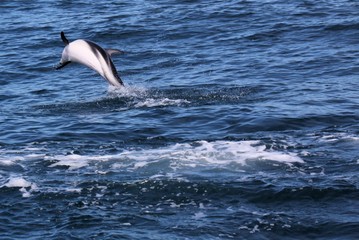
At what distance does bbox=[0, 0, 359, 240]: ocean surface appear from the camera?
1543 centimetres

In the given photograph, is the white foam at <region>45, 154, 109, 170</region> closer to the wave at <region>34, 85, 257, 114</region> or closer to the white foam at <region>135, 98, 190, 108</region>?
the wave at <region>34, 85, 257, 114</region>

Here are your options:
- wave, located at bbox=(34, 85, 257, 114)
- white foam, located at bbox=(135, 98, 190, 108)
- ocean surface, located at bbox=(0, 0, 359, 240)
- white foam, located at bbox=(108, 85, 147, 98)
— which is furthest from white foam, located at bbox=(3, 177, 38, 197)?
white foam, located at bbox=(108, 85, 147, 98)

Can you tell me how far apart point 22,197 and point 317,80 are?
10842mm

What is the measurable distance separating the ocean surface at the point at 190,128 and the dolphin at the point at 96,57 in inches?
47.8

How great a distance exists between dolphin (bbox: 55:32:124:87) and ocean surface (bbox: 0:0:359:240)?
1214mm

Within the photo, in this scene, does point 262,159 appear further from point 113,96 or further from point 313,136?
point 113,96

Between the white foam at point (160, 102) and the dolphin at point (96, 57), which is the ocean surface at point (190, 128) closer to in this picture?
the white foam at point (160, 102)

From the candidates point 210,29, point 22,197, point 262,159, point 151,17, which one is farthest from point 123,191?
point 151,17

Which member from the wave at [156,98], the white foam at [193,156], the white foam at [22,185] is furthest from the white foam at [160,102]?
the white foam at [22,185]

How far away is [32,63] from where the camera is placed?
29.2 meters

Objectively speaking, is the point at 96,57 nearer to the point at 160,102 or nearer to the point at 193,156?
the point at 160,102

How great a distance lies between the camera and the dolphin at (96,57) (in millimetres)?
21031

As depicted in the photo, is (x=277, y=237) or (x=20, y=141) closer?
(x=277, y=237)

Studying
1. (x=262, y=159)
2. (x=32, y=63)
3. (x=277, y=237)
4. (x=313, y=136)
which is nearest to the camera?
(x=277, y=237)
